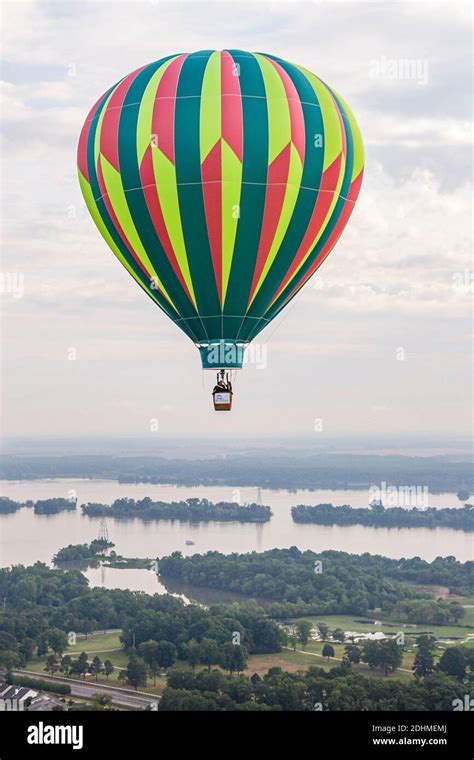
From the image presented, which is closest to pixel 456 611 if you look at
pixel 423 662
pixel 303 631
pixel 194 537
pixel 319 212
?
pixel 303 631

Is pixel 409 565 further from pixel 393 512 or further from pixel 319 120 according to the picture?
pixel 319 120

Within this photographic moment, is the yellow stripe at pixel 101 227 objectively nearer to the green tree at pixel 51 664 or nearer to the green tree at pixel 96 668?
the green tree at pixel 96 668

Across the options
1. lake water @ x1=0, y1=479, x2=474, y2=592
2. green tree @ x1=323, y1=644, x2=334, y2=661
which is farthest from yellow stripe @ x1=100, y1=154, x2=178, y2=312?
lake water @ x1=0, y1=479, x2=474, y2=592

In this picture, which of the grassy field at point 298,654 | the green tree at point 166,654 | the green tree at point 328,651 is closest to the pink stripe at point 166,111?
the grassy field at point 298,654

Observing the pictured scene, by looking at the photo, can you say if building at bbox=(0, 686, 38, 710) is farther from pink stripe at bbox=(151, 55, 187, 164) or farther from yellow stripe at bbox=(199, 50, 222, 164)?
yellow stripe at bbox=(199, 50, 222, 164)

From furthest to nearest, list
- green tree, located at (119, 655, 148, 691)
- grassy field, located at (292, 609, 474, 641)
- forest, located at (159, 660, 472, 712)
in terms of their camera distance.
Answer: grassy field, located at (292, 609, 474, 641), green tree, located at (119, 655, 148, 691), forest, located at (159, 660, 472, 712)

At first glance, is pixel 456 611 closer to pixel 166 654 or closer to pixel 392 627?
pixel 392 627

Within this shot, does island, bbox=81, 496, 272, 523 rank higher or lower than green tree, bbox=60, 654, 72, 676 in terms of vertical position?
higher
